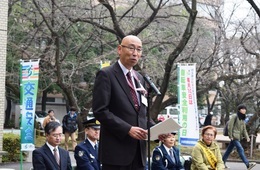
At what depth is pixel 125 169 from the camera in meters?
3.68

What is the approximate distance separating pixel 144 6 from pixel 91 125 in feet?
40.1

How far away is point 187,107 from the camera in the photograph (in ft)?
38.8

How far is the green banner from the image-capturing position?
38.7ft

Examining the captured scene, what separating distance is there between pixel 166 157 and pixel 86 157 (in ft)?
3.87

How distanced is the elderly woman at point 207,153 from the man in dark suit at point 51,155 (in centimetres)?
226

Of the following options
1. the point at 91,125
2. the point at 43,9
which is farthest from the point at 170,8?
the point at 91,125

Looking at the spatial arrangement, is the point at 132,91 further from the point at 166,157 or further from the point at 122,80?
the point at 166,157

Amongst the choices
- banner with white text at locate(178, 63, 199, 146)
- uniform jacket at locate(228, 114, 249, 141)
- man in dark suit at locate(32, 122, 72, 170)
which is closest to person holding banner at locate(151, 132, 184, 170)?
man in dark suit at locate(32, 122, 72, 170)

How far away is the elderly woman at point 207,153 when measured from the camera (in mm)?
7312

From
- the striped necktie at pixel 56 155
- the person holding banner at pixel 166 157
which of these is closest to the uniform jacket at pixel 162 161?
the person holding banner at pixel 166 157

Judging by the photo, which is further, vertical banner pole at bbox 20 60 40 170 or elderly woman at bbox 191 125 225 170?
vertical banner pole at bbox 20 60 40 170

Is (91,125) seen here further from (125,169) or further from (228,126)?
(228,126)

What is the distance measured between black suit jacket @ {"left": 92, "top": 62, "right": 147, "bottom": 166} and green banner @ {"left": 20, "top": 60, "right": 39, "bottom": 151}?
8.35m

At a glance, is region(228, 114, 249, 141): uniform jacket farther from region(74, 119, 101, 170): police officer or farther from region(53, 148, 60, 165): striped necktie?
region(53, 148, 60, 165): striped necktie
